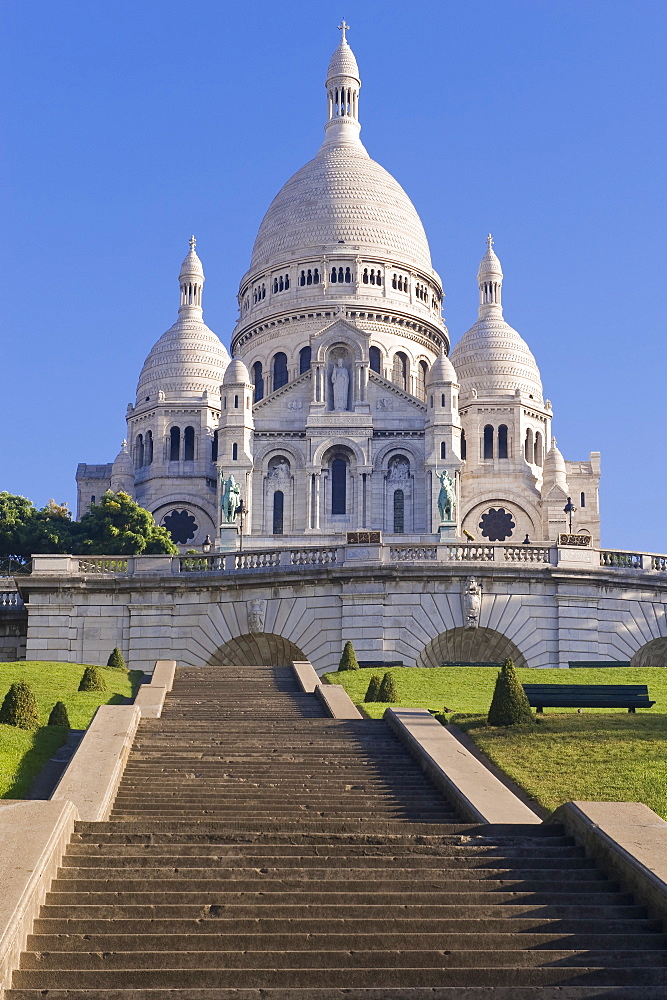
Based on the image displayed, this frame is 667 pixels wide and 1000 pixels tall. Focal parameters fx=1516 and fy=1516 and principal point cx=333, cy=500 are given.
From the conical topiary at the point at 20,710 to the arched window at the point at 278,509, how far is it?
6111cm

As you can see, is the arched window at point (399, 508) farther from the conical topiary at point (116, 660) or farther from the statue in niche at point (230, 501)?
the conical topiary at point (116, 660)

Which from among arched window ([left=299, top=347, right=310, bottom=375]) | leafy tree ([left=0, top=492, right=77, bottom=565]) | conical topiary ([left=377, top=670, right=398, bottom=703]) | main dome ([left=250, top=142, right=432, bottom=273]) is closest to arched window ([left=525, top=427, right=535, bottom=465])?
main dome ([left=250, top=142, right=432, bottom=273])

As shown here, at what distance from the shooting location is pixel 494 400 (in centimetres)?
9500

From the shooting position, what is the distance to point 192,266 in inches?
4232

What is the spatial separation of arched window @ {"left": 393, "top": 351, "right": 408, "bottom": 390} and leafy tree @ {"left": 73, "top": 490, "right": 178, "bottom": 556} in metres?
25.5

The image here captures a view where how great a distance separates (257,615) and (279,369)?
60.0 m

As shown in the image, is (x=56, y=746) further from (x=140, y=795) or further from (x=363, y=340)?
(x=363, y=340)

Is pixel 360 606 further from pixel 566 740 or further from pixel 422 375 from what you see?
pixel 422 375

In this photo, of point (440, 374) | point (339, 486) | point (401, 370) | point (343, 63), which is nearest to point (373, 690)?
point (339, 486)

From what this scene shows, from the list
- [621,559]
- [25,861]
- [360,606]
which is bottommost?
[25,861]

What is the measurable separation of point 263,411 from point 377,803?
70155 mm

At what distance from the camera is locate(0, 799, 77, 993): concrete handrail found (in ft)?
36.1

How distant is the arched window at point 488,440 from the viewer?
94375 mm


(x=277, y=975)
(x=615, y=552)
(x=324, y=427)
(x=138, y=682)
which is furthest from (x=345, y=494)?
(x=277, y=975)
